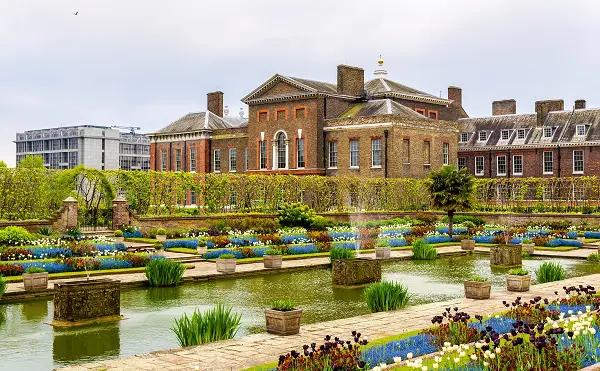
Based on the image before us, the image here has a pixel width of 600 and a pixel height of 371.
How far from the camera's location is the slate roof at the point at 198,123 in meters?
61.4

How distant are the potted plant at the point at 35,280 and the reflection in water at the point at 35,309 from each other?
51 centimetres

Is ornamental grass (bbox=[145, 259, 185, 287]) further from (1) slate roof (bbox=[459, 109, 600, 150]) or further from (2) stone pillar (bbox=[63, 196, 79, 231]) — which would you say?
(1) slate roof (bbox=[459, 109, 600, 150])

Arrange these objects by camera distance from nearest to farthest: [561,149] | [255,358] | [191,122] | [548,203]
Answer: [255,358] → [548,203] → [561,149] → [191,122]

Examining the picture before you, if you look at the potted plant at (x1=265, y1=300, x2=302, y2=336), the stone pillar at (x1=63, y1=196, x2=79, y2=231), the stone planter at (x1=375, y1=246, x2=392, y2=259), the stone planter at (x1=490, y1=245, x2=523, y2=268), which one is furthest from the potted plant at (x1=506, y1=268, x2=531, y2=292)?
the stone pillar at (x1=63, y1=196, x2=79, y2=231)

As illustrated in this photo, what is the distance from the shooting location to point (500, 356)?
8055 millimetres

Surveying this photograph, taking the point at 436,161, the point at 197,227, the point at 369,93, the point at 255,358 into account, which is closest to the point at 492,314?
the point at 255,358

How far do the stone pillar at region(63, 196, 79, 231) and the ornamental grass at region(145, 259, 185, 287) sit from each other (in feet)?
50.5

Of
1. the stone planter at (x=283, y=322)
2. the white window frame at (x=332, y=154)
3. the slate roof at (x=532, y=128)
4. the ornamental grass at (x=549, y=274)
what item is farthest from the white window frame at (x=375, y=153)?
the stone planter at (x=283, y=322)

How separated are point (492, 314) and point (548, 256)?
15279 mm

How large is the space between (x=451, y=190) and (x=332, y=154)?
762 inches

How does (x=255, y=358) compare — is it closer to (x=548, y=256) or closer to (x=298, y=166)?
(x=548, y=256)

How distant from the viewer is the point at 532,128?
5769 centimetres

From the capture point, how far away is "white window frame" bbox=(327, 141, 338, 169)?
2030 inches

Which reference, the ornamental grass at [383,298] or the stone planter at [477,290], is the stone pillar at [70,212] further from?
the stone planter at [477,290]
